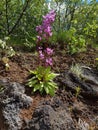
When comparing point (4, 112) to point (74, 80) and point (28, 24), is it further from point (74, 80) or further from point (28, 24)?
point (28, 24)

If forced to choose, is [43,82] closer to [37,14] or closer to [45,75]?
[45,75]

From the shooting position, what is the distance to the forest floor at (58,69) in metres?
6.24

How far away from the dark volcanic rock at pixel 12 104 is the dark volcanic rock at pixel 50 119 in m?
0.28

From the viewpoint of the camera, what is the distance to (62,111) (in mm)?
5969

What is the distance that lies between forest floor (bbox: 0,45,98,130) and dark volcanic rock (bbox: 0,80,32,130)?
14cm

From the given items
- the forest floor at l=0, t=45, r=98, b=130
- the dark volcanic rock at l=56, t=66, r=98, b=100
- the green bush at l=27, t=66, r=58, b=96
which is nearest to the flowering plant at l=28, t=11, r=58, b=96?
the green bush at l=27, t=66, r=58, b=96

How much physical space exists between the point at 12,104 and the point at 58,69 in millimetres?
2027

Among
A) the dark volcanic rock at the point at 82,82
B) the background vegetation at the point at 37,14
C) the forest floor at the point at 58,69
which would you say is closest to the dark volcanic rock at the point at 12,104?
the forest floor at the point at 58,69

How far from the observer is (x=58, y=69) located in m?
7.67

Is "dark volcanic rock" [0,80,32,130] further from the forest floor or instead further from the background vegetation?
the background vegetation

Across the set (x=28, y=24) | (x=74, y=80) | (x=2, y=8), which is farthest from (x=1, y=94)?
(x=28, y=24)

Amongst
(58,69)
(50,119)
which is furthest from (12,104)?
(58,69)

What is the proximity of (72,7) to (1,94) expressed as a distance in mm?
8858

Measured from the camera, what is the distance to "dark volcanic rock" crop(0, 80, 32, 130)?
5652 millimetres
